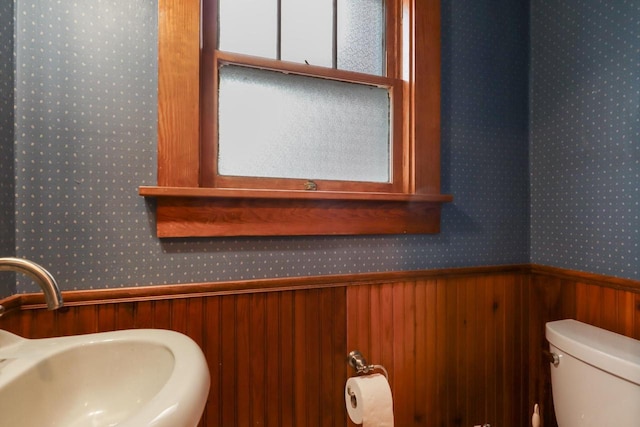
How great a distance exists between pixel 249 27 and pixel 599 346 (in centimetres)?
141

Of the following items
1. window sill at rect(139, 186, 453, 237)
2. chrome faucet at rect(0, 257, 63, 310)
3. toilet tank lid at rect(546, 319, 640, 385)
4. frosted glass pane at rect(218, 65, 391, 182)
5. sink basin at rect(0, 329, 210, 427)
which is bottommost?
toilet tank lid at rect(546, 319, 640, 385)

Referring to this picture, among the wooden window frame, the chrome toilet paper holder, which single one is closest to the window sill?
the wooden window frame

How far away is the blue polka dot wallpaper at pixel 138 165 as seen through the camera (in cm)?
75

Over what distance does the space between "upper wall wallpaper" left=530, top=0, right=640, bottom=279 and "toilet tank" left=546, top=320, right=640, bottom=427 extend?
247mm

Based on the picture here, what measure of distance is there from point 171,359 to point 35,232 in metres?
0.48

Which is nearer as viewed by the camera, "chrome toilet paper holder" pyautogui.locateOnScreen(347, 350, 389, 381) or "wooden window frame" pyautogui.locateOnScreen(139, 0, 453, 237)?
"wooden window frame" pyautogui.locateOnScreen(139, 0, 453, 237)

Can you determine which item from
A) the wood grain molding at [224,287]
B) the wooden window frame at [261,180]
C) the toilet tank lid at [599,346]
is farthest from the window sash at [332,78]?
the toilet tank lid at [599,346]

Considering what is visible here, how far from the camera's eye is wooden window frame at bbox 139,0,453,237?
2.66ft

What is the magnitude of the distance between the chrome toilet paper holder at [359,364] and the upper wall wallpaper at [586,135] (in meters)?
0.81

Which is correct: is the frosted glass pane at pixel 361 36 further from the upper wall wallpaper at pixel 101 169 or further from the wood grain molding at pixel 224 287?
the wood grain molding at pixel 224 287

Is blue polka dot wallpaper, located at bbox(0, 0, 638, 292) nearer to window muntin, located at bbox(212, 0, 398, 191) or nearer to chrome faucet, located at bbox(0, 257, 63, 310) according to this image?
window muntin, located at bbox(212, 0, 398, 191)

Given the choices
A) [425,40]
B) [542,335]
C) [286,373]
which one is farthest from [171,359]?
[542,335]

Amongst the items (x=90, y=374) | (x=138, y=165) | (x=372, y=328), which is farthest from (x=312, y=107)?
(x=90, y=374)

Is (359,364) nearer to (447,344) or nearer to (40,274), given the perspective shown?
(447,344)
